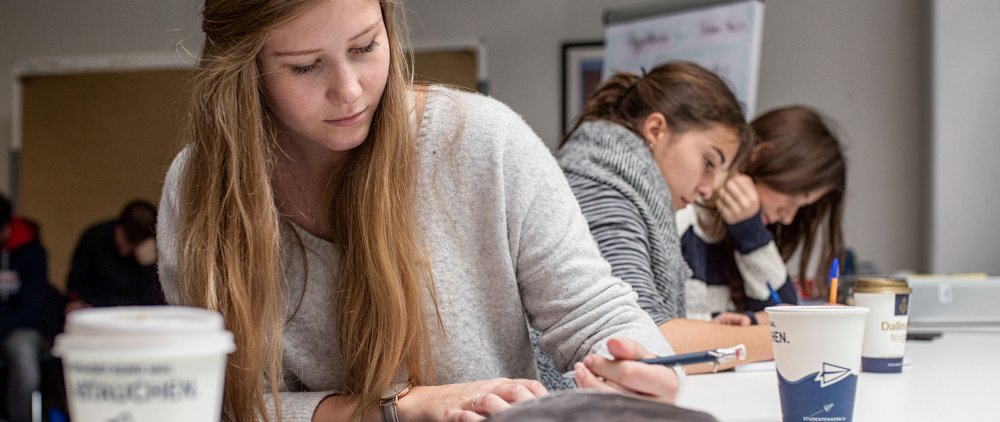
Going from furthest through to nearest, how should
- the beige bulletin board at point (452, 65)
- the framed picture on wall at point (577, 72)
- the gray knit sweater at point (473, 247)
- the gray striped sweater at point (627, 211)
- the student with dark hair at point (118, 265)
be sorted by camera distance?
the beige bulletin board at point (452, 65), the framed picture on wall at point (577, 72), the student with dark hair at point (118, 265), the gray striped sweater at point (627, 211), the gray knit sweater at point (473, 247)

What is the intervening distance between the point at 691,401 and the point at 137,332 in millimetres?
867

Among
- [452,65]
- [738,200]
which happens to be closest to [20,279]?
[452,65]

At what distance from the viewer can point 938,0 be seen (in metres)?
4.00

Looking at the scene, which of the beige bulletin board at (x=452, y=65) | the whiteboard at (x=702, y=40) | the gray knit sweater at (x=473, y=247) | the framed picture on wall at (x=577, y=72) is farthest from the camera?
the beige bulletin board at (x=452, y=65)

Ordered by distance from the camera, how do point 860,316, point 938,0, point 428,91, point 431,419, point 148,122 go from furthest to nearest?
point 148,122, point 938,0, point 428,91, point 431,419, point 860,316

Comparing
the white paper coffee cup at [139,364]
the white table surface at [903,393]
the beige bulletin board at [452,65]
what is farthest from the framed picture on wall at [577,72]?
the white paper coffee cup at [139,364]

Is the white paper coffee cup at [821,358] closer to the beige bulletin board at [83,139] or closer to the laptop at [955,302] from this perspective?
the laptop at [955,302]

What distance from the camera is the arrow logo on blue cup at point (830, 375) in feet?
3.18

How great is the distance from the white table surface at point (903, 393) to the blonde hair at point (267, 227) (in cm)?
37

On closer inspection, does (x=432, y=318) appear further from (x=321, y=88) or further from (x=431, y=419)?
(x=321, y=88)

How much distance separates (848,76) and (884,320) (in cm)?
330

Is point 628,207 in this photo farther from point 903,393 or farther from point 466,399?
point 466,399

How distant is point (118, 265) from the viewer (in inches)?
175

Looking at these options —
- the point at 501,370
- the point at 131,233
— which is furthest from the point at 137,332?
the point at 131,233
